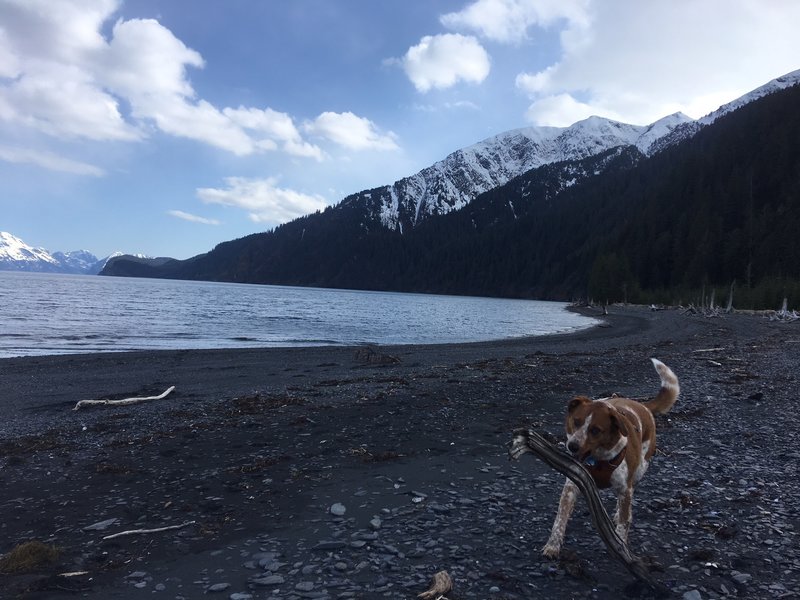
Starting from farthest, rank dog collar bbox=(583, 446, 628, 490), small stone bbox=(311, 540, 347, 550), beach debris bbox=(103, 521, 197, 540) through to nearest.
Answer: beach debris bbox=(103, 521, 197, 540) → small stone bbox=(311, 540, 347, 550) → dog collar bbox=(583, 446, 628, 490)

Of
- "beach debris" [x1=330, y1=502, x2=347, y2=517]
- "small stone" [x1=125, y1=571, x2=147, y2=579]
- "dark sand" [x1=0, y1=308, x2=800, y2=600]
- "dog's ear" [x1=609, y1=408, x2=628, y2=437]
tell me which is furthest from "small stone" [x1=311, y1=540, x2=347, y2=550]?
"dog's ear" [x1=609, y1=408, x2=628, y2=437]

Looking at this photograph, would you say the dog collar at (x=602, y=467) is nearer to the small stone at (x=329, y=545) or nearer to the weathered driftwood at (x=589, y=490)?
the weathered driftwood at (x=589, y=490)

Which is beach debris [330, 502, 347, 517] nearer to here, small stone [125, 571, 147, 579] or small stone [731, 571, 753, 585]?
small stone [125, 571, 147, 579]

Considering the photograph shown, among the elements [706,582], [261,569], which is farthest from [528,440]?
Result: [261,569]

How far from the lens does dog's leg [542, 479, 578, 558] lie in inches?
203

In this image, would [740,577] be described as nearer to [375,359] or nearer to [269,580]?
[269,580]

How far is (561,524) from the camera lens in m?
5.20

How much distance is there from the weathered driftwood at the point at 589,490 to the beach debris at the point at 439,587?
1458mm

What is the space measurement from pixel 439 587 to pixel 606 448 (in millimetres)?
2149

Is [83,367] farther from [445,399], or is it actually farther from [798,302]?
[798,302]

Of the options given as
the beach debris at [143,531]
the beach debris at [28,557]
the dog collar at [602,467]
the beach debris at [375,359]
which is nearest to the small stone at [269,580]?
the beach debris at [143,531]

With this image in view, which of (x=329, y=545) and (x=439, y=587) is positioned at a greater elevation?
(x=439, y=587)

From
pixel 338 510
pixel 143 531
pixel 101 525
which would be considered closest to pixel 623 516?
pixel 338 510

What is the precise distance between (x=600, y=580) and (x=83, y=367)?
81.6 feet
